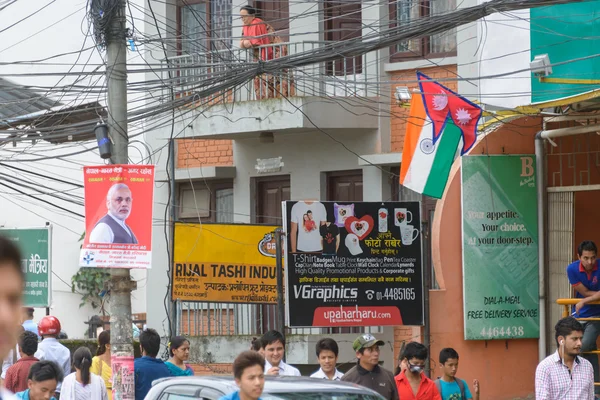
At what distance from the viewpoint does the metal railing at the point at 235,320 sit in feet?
54.7

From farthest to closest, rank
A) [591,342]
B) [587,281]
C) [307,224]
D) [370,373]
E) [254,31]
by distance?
[254,31]
[307,224]
[587,281]
[591,342]
[370,373]

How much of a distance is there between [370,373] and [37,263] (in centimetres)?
740

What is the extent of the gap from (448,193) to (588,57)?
2.84m

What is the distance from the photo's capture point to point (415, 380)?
9.81m

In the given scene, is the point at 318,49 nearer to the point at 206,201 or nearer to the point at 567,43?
the point at 567,43

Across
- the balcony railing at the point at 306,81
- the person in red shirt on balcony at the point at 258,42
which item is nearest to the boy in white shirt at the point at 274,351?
the balcony railing at the point at 306,81

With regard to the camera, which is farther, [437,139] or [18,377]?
[437,139]

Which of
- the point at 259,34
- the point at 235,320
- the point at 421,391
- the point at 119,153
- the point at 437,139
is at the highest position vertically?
the point at 259,34

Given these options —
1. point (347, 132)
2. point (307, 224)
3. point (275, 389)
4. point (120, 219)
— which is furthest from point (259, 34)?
point (275, 389)

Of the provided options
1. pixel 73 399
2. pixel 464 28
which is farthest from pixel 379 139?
pixel 73 399

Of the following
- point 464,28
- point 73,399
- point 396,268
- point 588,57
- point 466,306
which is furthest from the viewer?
point 464,28

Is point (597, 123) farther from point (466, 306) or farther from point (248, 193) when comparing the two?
point (248, 193)

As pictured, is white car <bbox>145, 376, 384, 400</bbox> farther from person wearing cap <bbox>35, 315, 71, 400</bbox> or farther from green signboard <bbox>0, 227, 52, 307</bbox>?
green signboard <bbox>0, 227, 52, 307</bbox>

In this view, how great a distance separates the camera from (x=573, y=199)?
1405 cm
